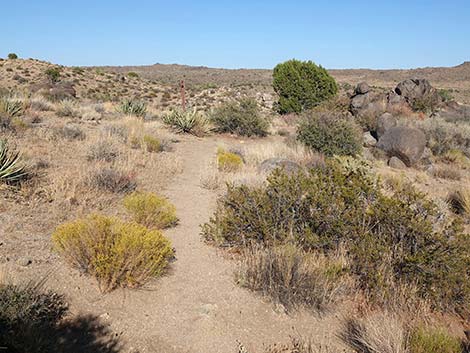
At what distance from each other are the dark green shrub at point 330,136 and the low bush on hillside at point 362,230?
643cm

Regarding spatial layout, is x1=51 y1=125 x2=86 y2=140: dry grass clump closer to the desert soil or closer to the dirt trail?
the desert soil

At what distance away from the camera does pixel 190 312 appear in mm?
4164

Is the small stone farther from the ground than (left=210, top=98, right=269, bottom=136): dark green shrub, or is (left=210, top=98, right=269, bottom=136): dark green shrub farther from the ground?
(left=210, top=98, right=269, bottom=136): dark green shrub

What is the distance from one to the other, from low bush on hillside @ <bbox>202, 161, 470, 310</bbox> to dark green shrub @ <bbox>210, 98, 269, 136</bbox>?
995cm

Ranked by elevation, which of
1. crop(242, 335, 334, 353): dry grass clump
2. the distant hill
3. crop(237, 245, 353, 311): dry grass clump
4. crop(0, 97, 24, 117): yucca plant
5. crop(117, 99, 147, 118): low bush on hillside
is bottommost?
crop(242, 335, 334, 353): dry grass clump

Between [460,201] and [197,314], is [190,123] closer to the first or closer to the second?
[460,201]

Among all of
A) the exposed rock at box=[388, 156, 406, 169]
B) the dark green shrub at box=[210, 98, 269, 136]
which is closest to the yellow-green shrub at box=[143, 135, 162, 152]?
the dark green shrub at box=[210, 98, 269, 136]

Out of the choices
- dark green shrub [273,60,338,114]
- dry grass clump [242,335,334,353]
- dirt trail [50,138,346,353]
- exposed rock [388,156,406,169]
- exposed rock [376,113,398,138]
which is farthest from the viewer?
dark green shrub [273,60,338,114]

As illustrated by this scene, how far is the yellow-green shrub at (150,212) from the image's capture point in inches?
244

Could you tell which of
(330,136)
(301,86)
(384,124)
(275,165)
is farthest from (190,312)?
(301,86)

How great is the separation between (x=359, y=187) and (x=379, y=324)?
2225mm

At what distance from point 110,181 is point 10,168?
1.76m

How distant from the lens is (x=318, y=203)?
214 inches

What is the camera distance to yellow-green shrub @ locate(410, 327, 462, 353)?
11.2ft
